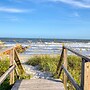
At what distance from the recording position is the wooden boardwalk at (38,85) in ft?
22.3

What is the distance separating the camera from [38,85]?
720 cm

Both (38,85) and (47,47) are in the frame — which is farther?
(47,47)

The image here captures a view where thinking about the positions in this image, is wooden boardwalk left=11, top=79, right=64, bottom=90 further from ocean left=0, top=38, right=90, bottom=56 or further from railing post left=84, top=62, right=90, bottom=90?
railing post left=84, top=62, right=90, bottom=90

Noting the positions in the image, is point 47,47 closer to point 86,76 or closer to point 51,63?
point 51,63

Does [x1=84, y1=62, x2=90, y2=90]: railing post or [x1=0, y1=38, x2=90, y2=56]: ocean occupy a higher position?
[x1=84, y1=62, x2=90, y2=90]: railing post

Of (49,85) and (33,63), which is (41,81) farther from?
(33,63)

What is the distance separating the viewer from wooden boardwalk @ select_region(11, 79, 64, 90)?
6.81m

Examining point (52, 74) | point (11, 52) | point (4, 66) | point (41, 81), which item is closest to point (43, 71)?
point (52, 74)

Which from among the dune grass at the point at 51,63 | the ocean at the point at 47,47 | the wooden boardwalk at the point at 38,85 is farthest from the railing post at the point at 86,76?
the dune grass at the point at 51,63

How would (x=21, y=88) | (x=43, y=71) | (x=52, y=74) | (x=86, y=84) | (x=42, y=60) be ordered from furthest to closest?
(x=42, y=60) < (x=43, y=71) < (x=52, y=74) < (x=21, y=88) < (x=86, y=84)

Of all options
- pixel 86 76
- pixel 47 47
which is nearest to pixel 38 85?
pixel 86 76

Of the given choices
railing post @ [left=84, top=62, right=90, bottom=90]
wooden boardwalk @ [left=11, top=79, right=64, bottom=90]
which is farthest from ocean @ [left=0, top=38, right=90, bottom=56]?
railing post @ [left=84, top=62, right=90, bottom=90]

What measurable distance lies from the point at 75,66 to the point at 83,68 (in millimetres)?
6498

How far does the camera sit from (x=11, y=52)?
7312mm
